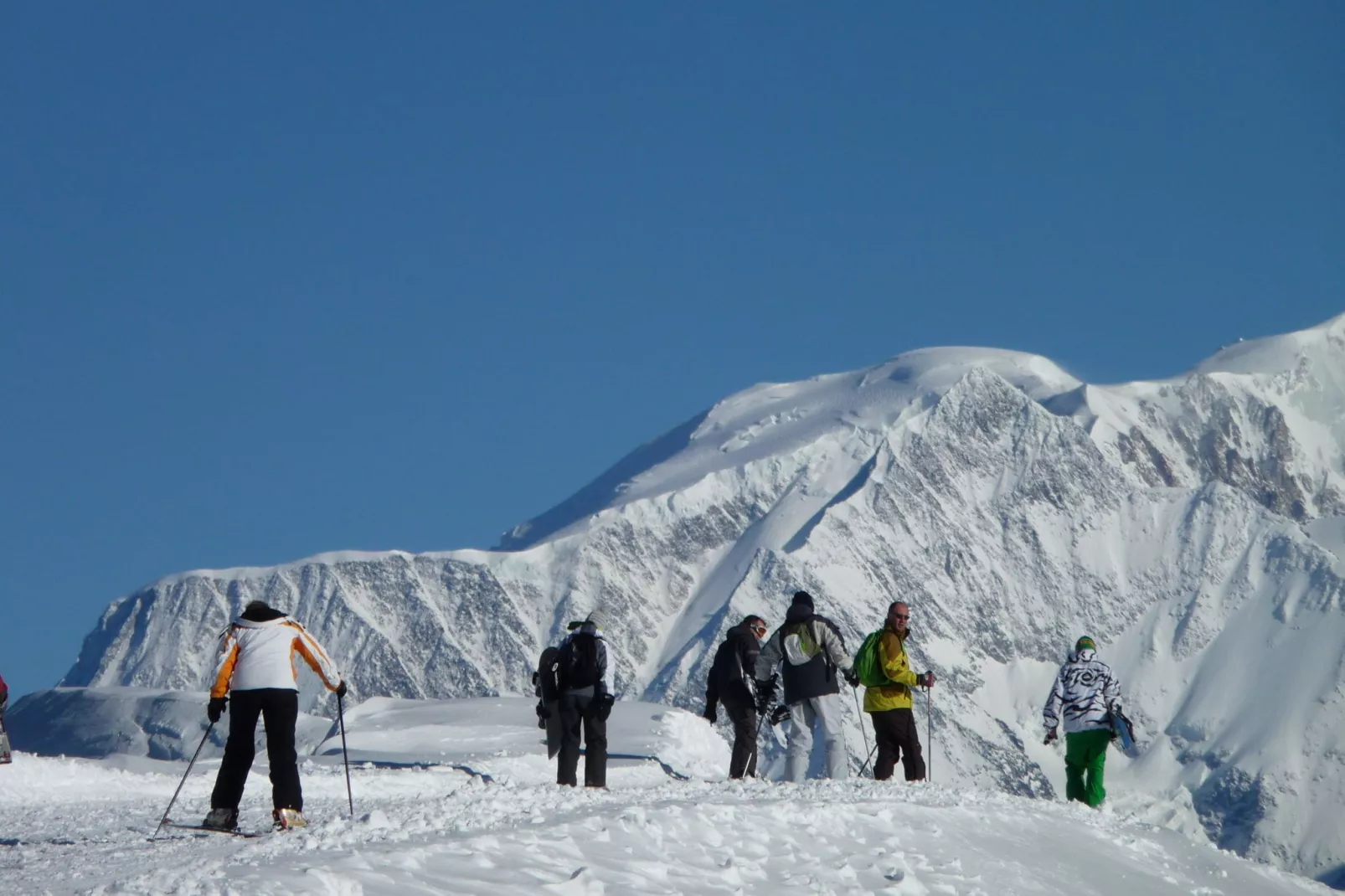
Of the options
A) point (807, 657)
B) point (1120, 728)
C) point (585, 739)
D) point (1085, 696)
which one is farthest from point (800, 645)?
point (1120, 728)

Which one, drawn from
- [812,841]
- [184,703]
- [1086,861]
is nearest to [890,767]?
[1086,861]

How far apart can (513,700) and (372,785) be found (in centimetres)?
1186

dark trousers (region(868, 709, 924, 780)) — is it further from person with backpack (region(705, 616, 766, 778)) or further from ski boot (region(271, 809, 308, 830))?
ski boot (region(271, 809, 308, 830))

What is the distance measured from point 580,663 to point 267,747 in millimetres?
3737

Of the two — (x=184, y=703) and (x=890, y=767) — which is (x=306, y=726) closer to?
(x=890, y=767)

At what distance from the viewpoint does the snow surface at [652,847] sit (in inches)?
378

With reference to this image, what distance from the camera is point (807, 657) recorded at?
1733 centimetres

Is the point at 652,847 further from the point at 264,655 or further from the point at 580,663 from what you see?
the point at 580,663

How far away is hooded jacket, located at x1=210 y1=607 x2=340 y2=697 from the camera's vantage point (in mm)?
12617

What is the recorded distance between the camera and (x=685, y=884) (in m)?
10.3

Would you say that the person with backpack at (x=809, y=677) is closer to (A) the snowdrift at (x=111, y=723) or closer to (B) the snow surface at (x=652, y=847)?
(B) the snow surface at (x=652, y=847)

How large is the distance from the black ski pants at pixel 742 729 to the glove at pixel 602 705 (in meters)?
2.83

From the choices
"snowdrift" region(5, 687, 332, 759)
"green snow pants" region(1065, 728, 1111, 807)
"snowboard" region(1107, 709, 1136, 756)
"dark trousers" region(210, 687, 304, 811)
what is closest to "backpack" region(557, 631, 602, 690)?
"dark trousers" region(210, 687, 304, 811)

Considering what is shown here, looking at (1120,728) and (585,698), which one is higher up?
(585,698)
